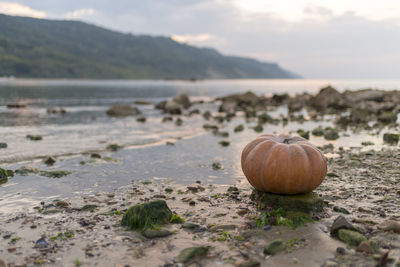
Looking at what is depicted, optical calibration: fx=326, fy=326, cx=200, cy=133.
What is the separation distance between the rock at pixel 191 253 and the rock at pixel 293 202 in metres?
2.24

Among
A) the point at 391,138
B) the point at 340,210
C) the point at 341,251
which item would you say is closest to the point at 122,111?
the point at 391,138

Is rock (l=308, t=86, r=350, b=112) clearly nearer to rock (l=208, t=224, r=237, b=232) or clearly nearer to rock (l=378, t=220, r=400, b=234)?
rock (l=378, t=220, r=400, b=234)

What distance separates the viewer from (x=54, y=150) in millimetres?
14812

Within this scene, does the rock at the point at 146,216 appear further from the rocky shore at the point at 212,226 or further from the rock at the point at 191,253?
the rock at the point at 191,253

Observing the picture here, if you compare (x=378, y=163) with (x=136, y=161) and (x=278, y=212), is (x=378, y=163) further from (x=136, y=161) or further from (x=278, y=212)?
(x=136, y=161)

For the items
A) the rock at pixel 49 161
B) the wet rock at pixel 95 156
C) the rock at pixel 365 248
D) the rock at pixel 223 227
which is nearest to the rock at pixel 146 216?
the rock at pixel 223 227

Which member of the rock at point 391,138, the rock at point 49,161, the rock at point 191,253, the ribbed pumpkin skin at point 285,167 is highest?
the ribbed pumpkin skin at point 285,167

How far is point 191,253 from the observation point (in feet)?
16.7

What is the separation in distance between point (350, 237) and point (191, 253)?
8.55 ft

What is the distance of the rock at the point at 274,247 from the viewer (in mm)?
5086

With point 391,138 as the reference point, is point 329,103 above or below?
above

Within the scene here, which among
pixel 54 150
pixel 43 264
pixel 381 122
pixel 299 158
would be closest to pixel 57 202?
pixel 43 264

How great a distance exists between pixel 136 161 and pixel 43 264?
25.7ft

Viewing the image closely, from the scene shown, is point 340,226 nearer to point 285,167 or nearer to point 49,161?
point 285,167
